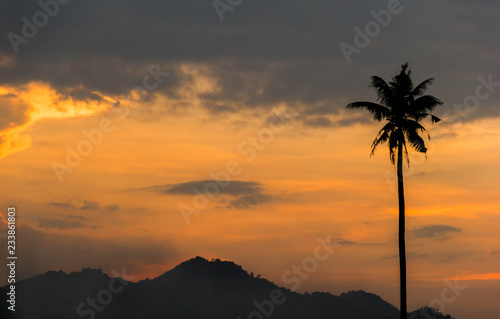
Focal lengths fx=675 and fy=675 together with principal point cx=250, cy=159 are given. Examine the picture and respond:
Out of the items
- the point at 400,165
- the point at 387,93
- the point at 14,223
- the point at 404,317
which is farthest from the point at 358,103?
the point at 14,223

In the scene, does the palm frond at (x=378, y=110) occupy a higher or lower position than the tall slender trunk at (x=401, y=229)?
higher

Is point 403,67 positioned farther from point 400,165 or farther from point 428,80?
point 400,165

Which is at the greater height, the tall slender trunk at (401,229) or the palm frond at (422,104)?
the palm frond at (422,104)

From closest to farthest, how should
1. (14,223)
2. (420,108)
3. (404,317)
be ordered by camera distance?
(404,317) < (420,108) < (14,223)

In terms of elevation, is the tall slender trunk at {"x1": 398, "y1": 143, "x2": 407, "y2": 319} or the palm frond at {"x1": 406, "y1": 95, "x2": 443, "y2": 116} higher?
the palm frond at {"x1": 406, "y1": 95, "x2": 443, "y2": 116}

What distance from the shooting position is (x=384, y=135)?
54.3 m

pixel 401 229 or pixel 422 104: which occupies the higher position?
pixel 422 104

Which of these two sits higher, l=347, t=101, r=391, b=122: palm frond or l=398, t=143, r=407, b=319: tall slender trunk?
l=347, t=101, r=391, b=122: palm frond

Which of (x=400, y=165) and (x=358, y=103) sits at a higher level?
(x=358, y=103)

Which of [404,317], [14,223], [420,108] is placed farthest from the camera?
[14,223]

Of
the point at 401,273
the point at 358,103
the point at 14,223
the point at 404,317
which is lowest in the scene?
the point at 404,317

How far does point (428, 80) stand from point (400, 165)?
24.8ft

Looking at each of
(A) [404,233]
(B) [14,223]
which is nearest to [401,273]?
(A) [404,233]

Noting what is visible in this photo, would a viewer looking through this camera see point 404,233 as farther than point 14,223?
No
